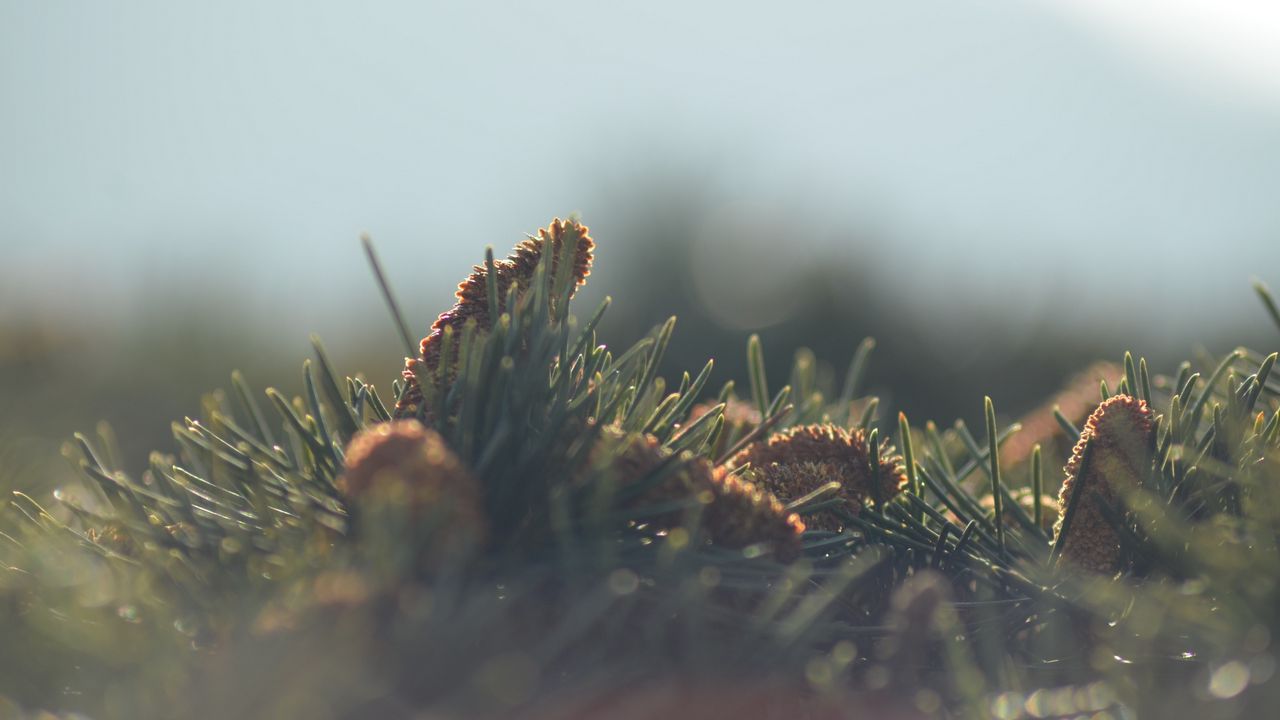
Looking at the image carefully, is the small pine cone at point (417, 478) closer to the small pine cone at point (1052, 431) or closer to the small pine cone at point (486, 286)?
the small pine cone at point (486, 286)

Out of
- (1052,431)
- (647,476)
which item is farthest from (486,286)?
(1052,431)

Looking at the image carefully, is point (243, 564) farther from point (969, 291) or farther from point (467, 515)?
point (969, 291)

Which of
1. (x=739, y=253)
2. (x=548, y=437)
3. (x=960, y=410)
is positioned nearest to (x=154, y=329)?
(x=739, y=253)

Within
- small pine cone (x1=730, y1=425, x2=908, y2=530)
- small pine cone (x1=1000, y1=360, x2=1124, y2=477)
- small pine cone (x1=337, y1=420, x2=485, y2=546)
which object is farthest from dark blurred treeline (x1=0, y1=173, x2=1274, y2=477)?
small pine cone (x1=337, y1=420, x2=485, y2=546)

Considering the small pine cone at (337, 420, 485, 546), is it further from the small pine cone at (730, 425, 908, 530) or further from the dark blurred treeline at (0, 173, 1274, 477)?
the dark blurred treeline at (0, 173, 1274, 477)

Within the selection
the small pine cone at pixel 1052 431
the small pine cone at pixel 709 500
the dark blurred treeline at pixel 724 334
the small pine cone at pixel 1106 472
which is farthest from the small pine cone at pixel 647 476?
the dark blurred treeline at pixel 724 334
